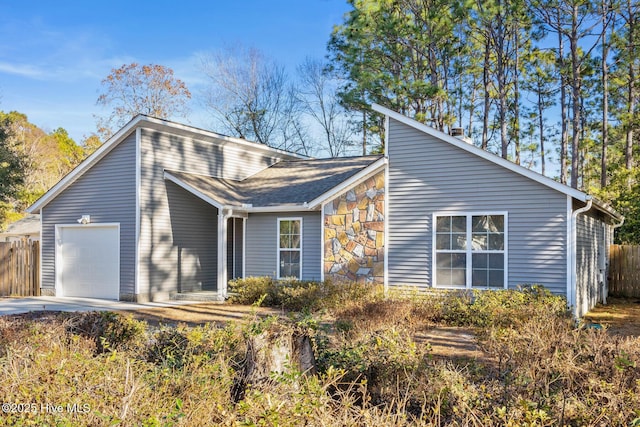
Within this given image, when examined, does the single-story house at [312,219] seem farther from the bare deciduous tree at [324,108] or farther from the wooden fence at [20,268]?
the bare deciduous tree at [324,108]

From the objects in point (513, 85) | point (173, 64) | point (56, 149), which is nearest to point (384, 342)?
point (513, 85)

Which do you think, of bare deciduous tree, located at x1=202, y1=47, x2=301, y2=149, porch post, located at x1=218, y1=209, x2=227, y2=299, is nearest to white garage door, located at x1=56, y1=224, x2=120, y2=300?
porch post, located at x1=218, y1=209, x2=227, y2=299

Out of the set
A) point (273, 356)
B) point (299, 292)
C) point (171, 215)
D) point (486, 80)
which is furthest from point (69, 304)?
point (486, 80)

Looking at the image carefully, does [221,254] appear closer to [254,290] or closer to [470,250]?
[254,290]

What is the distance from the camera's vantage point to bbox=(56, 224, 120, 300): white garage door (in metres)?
15.6

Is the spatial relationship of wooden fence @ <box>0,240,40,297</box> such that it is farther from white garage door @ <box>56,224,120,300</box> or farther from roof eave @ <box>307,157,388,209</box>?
roof eave @ <box>307,157,388,209</box>

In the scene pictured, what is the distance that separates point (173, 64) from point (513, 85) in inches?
850

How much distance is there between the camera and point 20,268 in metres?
17.0

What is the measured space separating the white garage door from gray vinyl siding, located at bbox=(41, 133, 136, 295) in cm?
27

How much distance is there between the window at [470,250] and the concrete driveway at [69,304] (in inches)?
286

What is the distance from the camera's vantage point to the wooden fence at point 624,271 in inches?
649

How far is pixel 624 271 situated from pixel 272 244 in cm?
1139

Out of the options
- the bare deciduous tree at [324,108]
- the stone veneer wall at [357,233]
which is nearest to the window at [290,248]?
the stone veneer wall at [357,233]

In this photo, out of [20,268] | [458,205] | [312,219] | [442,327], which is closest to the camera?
[442,327]
